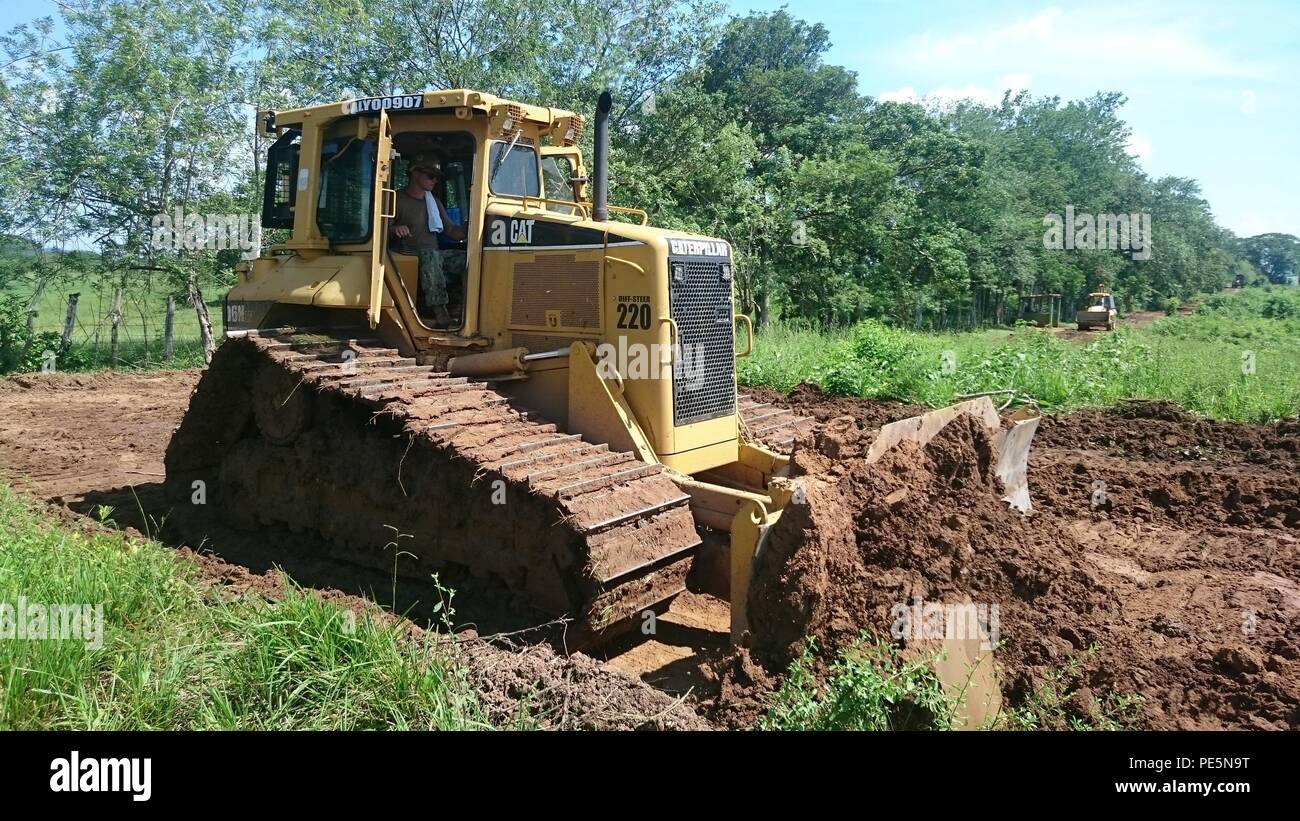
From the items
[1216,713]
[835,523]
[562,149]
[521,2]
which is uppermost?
[521,2]

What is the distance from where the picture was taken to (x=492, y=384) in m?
6.29

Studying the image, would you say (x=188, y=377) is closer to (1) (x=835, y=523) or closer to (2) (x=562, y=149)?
(2) (x=562, y=149)

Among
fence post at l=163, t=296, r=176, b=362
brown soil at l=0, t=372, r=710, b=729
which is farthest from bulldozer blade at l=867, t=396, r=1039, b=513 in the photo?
fence post at l=163, t=296, r=176, b=362

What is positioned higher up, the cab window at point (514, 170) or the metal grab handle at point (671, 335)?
the cab window at point (514, 170)

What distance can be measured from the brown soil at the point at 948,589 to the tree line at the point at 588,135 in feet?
32.1

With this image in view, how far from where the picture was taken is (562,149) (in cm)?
731

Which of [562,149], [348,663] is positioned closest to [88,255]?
[562,149]

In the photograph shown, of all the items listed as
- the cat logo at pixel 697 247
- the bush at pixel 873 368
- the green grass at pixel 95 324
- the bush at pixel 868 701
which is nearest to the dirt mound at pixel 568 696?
the bush at pixel 868 701

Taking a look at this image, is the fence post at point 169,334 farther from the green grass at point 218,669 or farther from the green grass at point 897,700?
the green grass at point 897,700

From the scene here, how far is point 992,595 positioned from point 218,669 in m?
3.92

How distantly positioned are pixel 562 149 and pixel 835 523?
13.4ft

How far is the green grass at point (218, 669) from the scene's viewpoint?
3631 mm

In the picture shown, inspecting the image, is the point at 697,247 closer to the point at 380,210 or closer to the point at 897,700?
the point at 380,210

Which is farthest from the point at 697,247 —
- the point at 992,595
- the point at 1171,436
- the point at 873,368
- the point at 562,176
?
the point at 873,368
